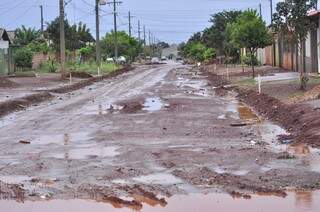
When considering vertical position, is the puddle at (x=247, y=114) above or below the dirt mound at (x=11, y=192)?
above

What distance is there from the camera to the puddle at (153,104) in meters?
25.2

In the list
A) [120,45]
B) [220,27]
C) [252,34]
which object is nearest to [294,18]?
[252,34]

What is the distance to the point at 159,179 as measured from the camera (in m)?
10.8

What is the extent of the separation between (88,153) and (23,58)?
5287cm

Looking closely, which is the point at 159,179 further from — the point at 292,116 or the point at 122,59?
the point at 122,59

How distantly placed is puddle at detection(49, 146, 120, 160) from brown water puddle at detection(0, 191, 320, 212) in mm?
4124

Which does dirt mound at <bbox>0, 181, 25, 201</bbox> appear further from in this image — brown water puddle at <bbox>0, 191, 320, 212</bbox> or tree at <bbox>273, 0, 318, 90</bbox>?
tree at <bbox>273, 0, 318, 90</bbox>

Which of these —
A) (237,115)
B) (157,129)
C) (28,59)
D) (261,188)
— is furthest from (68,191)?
(28,59)

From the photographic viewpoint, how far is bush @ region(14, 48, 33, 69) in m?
64.8

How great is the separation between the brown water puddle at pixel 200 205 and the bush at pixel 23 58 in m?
56.9

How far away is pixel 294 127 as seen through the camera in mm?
17578

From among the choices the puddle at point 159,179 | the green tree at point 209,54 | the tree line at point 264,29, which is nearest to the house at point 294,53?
the tree line at point 264,29

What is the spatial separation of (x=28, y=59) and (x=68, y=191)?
57434 millimetres

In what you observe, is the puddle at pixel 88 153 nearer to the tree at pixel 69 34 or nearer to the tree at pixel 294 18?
the tree at pixel 294 18
